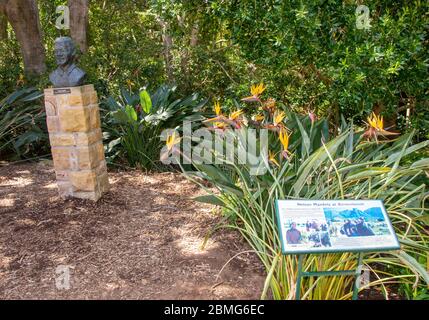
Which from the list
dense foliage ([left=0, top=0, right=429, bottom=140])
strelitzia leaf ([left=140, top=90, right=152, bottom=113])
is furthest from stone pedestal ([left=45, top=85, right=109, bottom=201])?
strelitzia leaf ([left=140, top=90, right=152, bottom=113])

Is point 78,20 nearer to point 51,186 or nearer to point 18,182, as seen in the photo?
point 18,182

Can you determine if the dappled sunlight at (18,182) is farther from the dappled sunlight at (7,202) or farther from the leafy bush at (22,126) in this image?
the leafy bush at (22,126)

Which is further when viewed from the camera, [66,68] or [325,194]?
[66,68]

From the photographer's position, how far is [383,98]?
355 centimetres

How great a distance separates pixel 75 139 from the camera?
3.65 metres

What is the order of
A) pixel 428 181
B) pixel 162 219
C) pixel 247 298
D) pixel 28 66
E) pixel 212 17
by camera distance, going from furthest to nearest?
pixel 28 66, pixel 212 17, pixel 162 219, pixel 428 181, pixel 247 298

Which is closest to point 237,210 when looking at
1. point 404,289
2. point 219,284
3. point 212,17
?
point 219,284

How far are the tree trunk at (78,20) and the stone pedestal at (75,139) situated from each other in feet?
13.2

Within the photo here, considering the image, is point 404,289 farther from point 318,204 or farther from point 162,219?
point 162,219

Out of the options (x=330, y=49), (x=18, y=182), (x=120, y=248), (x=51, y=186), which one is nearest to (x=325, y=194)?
(x=330, y=49)

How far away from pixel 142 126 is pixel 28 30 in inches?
130

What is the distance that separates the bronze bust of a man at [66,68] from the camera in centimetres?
351

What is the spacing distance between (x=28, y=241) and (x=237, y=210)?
1.68 m
